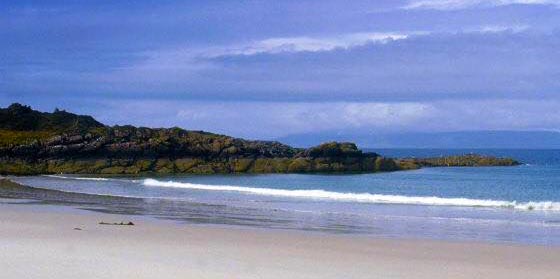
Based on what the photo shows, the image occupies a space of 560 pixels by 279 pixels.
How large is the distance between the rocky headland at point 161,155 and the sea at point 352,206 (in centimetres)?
1152

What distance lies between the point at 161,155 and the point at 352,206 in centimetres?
3368

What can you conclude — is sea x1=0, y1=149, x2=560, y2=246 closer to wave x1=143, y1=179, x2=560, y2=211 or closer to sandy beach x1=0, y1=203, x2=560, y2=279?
wave x1=143, y1=179, x2=560, y2=211

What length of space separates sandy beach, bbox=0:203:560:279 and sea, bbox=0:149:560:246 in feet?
7.28

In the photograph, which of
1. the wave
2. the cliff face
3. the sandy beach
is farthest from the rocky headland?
the sandy beach

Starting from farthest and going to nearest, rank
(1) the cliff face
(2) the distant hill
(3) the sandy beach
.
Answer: (2) the distant hill
(1) the cliff face
(3) the sandy beach

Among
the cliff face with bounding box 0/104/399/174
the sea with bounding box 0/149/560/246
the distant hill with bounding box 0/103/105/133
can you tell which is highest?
the distant hill with bounding box 0/103/105/133

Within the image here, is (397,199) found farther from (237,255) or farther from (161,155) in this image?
(161,155)

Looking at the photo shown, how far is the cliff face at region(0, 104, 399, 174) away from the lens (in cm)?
6000

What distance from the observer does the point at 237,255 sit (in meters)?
13.9

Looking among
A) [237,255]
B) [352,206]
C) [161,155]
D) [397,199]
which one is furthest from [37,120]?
[237,255]

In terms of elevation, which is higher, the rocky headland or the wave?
the rocky headland

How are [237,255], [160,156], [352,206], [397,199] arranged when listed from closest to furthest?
[237,255], [352,206], [397,199], [160,156]

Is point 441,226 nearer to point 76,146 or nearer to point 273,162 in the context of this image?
point 273,162

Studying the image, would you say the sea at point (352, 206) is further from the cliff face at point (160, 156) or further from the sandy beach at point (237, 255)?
the cliff face at point (160, 156)
